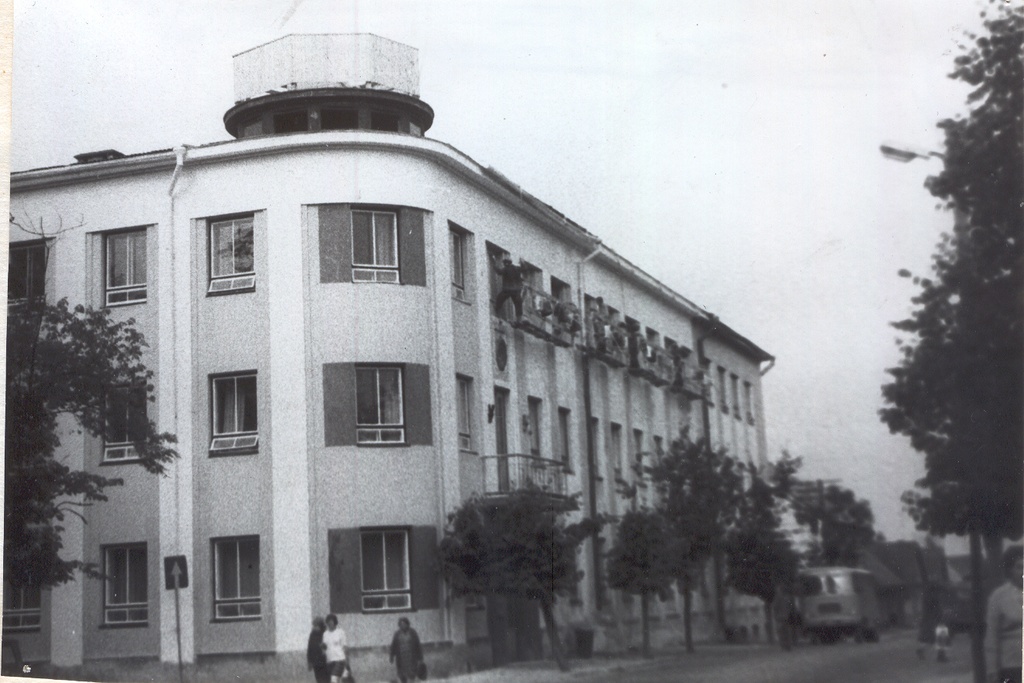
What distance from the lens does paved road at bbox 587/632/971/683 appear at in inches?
225

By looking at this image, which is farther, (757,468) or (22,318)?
(22,318)

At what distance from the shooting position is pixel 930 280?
597cm

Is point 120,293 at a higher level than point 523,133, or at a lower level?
lower

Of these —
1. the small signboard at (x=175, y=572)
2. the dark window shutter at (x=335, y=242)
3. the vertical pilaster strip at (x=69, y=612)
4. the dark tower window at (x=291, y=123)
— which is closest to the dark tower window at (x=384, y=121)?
the dark tower window at (x=291, y=123)

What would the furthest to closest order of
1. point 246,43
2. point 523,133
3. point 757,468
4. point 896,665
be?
1. point 246,43
2. point 523,133
3. point 757,468
4. point 896,665

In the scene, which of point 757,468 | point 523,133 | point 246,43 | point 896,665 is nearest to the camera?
point 896,665

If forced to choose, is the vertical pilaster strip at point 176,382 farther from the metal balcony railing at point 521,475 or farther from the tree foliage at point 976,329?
the tree foliage at point 976,329

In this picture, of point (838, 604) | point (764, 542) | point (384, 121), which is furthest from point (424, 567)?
point (384, 121)

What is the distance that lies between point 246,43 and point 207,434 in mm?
2292

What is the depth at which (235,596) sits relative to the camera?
6.88 metres

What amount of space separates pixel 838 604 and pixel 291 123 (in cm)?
390

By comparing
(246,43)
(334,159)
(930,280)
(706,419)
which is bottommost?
(706,419)

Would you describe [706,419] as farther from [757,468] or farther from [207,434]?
[207,434]

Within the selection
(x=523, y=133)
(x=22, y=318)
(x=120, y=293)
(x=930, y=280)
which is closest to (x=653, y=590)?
(x=930, y=280)
